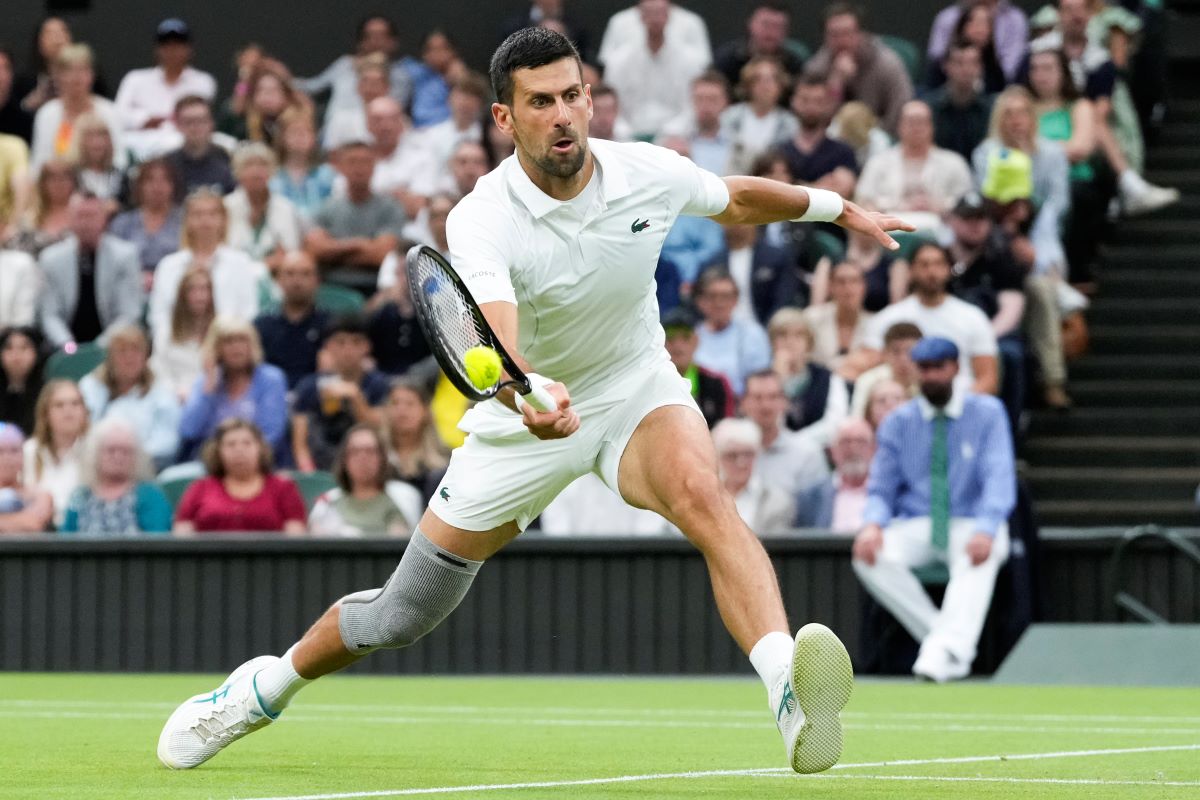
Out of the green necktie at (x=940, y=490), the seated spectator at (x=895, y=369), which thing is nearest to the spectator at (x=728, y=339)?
the seated spectator at (x=895, y=369)

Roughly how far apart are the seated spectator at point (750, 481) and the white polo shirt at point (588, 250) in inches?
221

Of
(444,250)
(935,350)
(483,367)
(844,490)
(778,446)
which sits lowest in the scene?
(844,490)

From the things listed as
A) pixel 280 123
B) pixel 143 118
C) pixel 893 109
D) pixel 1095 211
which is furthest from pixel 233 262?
pixel 1095 211

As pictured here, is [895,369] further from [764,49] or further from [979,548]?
[764,49]

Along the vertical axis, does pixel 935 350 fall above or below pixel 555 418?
above

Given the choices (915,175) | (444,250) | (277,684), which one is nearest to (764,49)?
(915,175)

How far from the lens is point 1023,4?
17297 mm

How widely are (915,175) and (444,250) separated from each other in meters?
3.00

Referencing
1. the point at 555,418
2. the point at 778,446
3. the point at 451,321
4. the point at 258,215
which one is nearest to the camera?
the point at 555,418

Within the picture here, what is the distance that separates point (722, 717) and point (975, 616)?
9.39ft

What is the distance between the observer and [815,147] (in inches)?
585

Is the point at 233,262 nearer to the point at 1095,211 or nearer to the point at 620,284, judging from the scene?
the point at 1095,211

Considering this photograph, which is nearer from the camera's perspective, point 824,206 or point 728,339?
point 824,206

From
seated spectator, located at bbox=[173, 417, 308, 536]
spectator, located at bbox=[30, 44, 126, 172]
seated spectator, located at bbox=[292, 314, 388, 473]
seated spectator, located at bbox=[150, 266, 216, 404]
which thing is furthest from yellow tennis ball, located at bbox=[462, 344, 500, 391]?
spectator, located at bbox=[30, 44, 126, 172]
